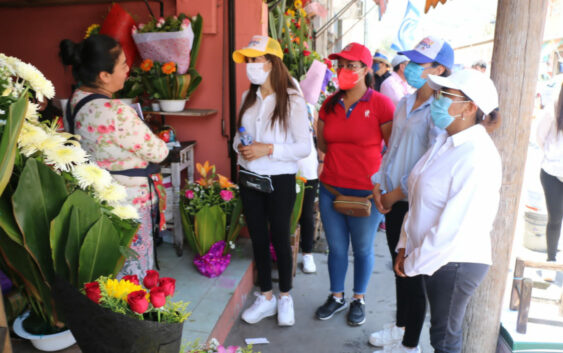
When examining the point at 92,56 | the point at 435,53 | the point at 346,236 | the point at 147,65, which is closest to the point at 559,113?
the point at 435,53

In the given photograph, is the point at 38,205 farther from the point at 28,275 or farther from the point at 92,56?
the point at 92,56

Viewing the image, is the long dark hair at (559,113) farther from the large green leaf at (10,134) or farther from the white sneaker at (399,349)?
the large green leaf at (10,134)

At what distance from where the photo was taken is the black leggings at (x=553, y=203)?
352cm

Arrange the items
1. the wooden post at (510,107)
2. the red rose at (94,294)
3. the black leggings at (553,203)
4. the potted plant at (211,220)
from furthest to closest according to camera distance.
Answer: the black leggings at (553,203) → the potted plant at (211,220) → the wooden post at (510,107) → the red rose at (94,294)

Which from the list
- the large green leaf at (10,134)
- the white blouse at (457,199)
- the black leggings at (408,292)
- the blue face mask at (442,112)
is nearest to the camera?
Answer: the large green leaf at (10,134)

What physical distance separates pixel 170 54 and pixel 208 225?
1.26 m

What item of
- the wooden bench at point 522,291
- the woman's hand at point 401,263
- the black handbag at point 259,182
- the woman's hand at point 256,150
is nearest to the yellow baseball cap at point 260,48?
the woman's hand at point 256,150

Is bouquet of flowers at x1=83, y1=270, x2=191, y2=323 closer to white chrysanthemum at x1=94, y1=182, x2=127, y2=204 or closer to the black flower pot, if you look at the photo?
the black flower pot

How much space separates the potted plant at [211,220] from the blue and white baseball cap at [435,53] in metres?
1.53

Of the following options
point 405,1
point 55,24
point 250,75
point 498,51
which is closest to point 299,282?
point 250,75

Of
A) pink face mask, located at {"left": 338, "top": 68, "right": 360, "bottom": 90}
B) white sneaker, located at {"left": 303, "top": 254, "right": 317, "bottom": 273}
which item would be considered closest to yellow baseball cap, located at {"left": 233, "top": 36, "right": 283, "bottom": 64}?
pink face mask, located at {"left": 338, "top": 68, "right": 360, "bottom": 90}

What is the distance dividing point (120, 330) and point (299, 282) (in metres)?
2.61

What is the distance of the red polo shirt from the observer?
7.79 ft

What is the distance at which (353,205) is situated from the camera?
7.82 ft
